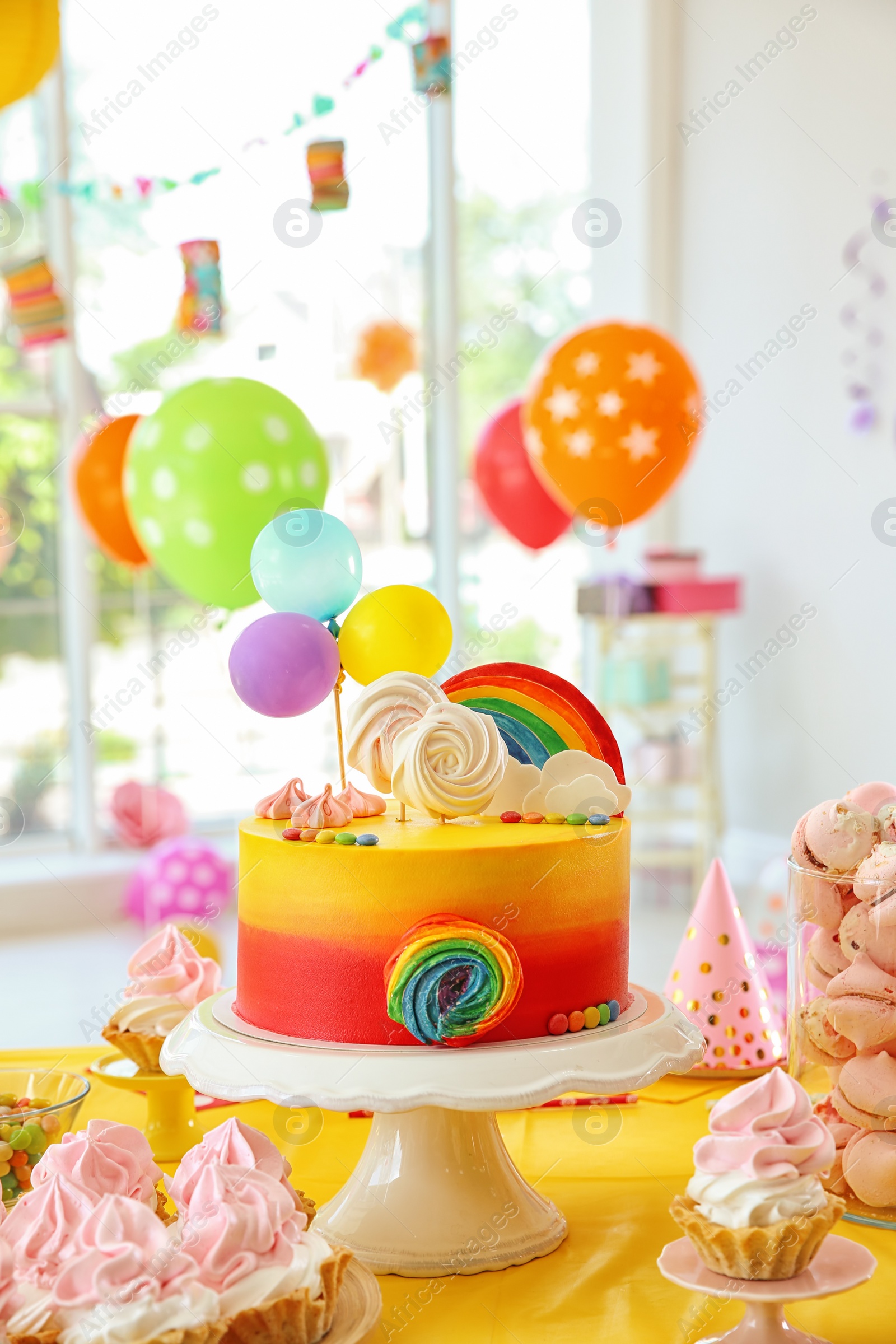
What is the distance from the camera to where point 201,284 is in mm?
4098

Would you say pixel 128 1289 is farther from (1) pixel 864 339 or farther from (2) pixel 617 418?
(1) pixel 864 339

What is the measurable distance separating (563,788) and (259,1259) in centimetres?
62

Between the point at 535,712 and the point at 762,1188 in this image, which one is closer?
the point at 762,1188

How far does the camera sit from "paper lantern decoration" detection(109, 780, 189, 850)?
499 cm

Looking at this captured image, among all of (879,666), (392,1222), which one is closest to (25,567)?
(879,666)

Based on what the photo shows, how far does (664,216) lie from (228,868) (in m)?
2.92

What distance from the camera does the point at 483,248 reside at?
18.0ft

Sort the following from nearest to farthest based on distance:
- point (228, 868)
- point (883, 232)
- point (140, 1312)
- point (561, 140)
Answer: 1. point (140, 1312)
2. point (883, 232)
3. point (228, 868)
4. point (561, 140)

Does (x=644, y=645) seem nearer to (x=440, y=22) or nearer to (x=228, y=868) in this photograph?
(x=228, y=868)

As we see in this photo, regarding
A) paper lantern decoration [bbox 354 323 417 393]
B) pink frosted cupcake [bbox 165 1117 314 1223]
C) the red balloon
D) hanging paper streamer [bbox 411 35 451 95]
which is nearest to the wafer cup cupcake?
pink frosted cupcake [bbox 165 1117 314 1223]

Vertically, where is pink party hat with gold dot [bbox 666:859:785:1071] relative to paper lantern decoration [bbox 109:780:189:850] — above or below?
above

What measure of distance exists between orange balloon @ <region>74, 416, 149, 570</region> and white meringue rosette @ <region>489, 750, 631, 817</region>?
262cm

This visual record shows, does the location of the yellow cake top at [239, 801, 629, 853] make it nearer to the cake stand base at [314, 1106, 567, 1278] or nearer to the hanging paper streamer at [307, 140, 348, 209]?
the cake stand base at [314, 1106, 567, 1278]

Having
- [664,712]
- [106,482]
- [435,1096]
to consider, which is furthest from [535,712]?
[664,712]
